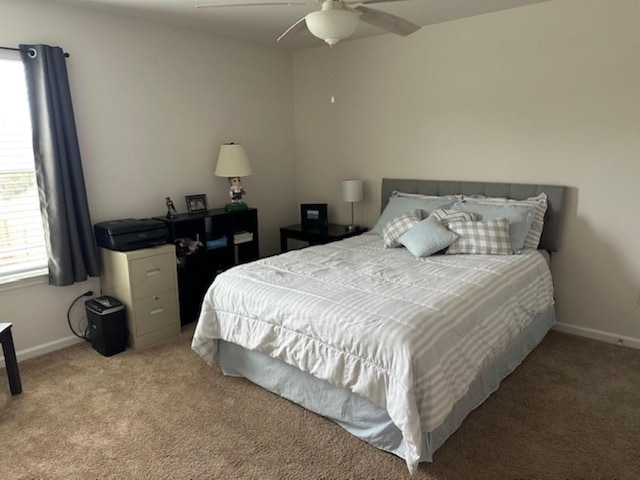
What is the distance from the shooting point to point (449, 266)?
2875 mm

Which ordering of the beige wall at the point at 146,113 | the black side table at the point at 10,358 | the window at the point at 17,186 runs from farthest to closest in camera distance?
the beige wall at the point at 146,113 < the window at the point at 17,186 < the black side table at the point at 10,358

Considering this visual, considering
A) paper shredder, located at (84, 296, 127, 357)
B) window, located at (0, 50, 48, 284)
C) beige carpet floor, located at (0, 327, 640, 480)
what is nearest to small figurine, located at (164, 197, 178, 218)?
paper shredder, located at (84, 296, 127, 357)

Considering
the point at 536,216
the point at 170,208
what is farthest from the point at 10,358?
the point at 536,216

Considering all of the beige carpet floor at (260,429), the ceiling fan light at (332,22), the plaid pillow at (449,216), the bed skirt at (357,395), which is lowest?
the beige carpet floor at (260,429)

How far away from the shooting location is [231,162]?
3951 millimetres

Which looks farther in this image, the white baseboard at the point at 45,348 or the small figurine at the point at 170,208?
the small figurine at the point at 170,208

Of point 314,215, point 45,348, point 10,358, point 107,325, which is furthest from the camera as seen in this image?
point 314,215

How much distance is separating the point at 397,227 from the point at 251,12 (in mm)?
1943

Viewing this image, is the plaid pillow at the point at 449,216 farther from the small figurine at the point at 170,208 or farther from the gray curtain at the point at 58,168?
the gray curtain at the point at 58,168

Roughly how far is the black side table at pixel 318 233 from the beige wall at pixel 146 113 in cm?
39

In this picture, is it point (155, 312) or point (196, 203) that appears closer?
point (155, 312)

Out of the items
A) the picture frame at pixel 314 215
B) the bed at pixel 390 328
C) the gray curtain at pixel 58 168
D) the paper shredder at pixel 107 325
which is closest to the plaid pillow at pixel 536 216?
the bed at pixel 390 328

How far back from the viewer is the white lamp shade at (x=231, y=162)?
13.0ft

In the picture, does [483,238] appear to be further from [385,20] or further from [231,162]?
[231,162]
